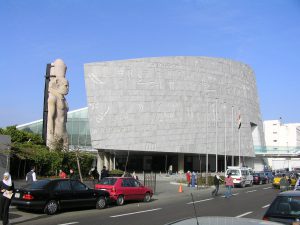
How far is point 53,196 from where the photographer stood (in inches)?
642

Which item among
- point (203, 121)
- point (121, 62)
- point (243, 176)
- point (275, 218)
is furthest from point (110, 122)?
point (275, 218)

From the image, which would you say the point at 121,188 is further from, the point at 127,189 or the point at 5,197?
the point at 5,197

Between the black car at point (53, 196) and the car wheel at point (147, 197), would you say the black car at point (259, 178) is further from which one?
the black car at point (53, 196)

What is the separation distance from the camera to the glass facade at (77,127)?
8075 centimetres

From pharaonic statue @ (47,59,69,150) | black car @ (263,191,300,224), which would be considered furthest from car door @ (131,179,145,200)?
pharaonic statue @ (47,59,69,150)

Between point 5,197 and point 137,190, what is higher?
point 5,197

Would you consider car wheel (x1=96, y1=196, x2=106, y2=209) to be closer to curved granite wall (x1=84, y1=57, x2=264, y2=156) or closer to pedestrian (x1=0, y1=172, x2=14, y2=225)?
pedestrian (x1=0, y1=172, x2=14, y2=225)

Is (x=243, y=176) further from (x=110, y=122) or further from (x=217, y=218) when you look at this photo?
(x=217, y=218)

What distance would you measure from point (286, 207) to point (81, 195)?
35.8ft

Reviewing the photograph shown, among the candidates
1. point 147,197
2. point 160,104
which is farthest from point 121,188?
point 160,104

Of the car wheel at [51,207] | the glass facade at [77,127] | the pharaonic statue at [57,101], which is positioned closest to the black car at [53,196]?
the car wheel at [51,207]

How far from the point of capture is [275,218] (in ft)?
26.3

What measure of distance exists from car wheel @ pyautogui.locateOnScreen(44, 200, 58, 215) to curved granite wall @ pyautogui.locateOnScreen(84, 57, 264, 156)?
158 ft

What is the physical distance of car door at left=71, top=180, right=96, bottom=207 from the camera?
17.3 m
